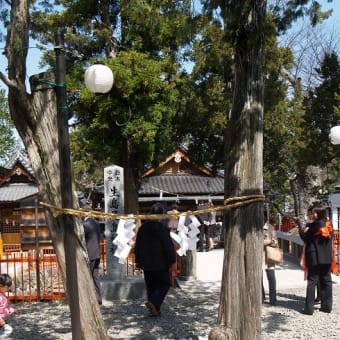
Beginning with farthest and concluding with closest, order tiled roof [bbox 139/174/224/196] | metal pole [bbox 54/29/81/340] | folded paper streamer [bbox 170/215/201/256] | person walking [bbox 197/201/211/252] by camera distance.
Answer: tiled roof [bbox 139/174/224/196], person walking [bbox 197/201/211/252], folded paper streamer [bbox 170/215/201/256], metal pole [bbox 54/29/81/340]

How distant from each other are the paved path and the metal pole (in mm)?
1949

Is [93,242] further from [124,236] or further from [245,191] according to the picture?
[245,191]

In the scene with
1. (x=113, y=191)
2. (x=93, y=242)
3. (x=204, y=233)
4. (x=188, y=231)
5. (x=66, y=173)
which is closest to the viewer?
(x=66, y=173)

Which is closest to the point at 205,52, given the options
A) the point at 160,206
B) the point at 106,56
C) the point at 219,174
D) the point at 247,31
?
the point at 106,56

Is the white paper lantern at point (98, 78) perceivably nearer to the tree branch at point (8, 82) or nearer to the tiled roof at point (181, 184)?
the tree branch at point (8, 82)

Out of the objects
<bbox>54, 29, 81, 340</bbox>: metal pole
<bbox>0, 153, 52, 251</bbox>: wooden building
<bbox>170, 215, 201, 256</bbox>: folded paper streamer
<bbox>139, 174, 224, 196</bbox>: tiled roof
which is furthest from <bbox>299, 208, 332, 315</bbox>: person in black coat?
<bbox>0, 153, 52, 251</bbox>: wooden building

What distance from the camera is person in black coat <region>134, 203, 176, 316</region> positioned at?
7.76m

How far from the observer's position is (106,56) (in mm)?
17719

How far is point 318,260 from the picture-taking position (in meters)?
7.76

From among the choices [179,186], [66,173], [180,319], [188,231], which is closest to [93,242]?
[188,231]

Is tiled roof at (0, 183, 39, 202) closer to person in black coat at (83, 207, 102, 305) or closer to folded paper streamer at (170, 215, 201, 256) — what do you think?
person in black coat at (83, 207, 102, 305)

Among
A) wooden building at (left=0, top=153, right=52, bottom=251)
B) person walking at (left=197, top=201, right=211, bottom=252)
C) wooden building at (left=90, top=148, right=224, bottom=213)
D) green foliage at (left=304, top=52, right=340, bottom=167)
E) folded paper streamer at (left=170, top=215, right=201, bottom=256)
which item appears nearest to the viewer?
folded paper streamer at (left=170, top=215, right=201, bottom=256)

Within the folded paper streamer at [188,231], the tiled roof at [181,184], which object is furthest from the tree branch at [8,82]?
the tiled roof at [181,184]

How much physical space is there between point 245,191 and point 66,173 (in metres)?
1.82
